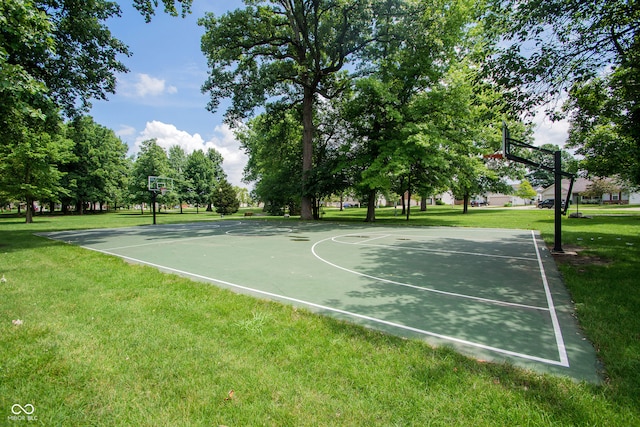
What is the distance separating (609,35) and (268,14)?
19.1m

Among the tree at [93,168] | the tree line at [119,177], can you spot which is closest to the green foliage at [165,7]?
the tree line at [119,177]

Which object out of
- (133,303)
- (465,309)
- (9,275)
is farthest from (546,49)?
(9,275)

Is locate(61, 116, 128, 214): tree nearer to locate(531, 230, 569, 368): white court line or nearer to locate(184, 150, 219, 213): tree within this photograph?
locate(184, 150, 219, 213): tree

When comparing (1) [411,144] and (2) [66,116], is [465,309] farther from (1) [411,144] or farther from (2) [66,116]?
(2) [66,116]

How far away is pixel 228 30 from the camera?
19500 mm

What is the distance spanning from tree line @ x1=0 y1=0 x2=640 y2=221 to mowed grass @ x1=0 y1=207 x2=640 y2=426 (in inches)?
204

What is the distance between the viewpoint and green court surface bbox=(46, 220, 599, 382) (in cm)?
347

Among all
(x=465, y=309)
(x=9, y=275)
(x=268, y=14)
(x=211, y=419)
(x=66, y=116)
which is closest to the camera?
(x=211, y=419)

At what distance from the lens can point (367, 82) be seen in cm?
2011

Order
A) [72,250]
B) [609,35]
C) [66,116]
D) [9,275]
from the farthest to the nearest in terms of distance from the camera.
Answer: [66,116] < [72,250] < [609,35] < [9,275]

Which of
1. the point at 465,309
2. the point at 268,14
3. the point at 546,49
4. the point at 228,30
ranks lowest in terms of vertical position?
the point at 465,309

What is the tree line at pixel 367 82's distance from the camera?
733 centimetres

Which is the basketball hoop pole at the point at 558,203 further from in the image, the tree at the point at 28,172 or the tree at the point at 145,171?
the tree at the point at 145,171

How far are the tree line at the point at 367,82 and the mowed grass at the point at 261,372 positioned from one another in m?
5.19
